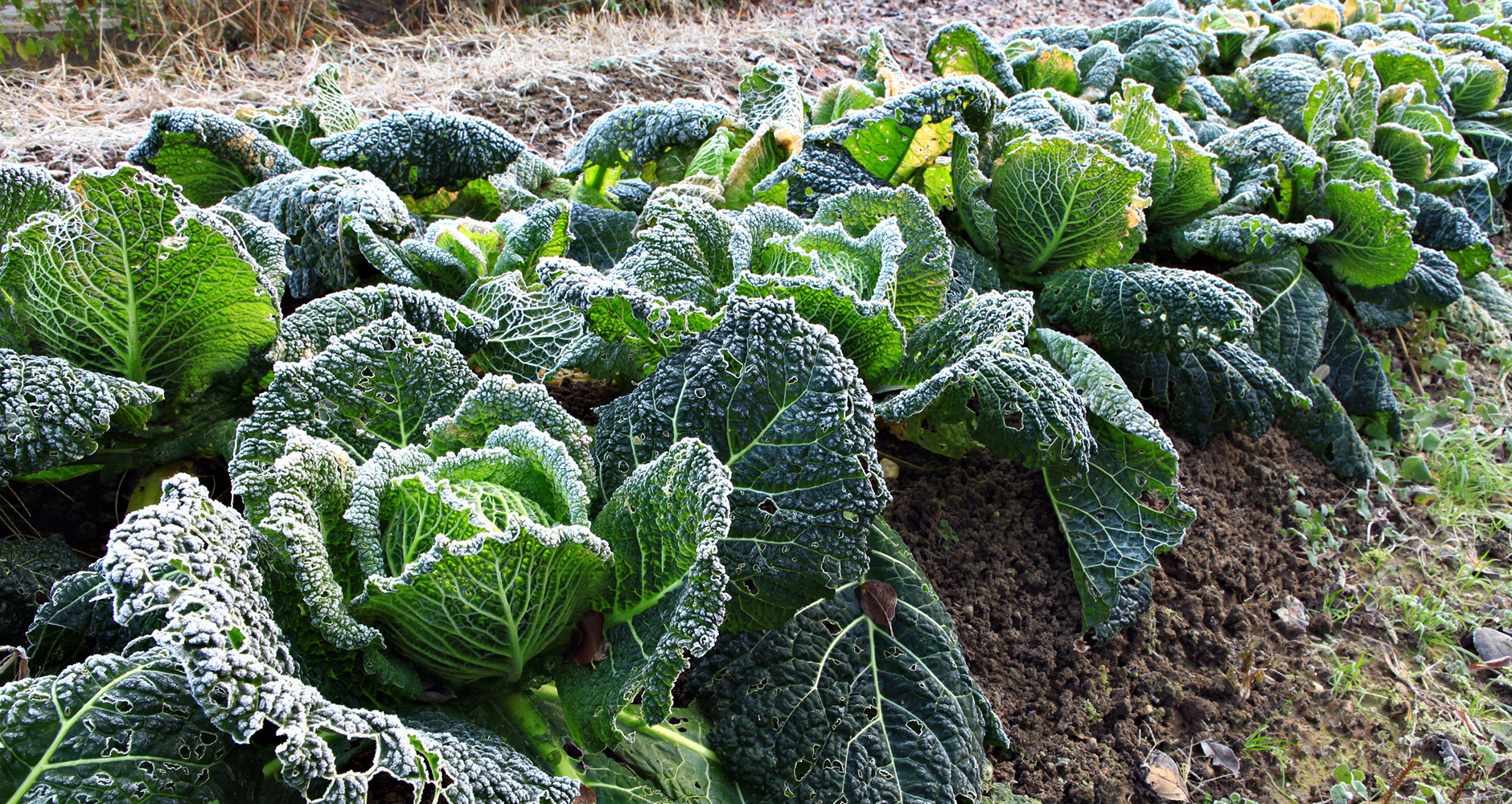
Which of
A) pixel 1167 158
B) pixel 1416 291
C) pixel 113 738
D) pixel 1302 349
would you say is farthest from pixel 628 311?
pixel 1416 291

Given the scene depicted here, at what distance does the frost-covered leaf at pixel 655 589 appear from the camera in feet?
4.16

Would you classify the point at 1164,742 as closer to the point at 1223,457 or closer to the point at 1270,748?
the point at 1270,748

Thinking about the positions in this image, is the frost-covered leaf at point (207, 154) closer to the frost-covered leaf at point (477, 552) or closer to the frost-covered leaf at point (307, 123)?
the frost-covered leaf at point (307, 123)

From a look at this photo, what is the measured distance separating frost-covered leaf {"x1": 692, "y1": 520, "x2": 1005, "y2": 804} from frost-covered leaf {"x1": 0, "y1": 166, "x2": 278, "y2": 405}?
112cm

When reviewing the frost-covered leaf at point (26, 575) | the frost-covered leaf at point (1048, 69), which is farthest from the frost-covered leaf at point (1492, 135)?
the frost-covered leaf at point (26, 575)

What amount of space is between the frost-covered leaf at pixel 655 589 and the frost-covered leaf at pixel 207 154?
5.11 feet

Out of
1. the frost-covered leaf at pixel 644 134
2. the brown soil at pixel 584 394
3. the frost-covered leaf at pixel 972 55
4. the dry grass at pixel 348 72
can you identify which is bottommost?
the brown soil at pixel 584 394

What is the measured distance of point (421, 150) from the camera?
2.46 metres

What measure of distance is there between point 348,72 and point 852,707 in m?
4.31

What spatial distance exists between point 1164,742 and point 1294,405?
1.29 m

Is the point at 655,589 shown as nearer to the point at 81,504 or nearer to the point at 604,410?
the point at 604,410

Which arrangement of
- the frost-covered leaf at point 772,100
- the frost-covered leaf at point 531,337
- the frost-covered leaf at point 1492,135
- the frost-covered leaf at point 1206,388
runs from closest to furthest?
the frost-covered leaf at point 531,337 → the frost-covered leaf at point 1206,388 → the frost-covered leaf at point 772,100 → the frost-covered leaf at point 1492,135

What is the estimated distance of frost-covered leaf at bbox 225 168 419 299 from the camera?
2.05 m

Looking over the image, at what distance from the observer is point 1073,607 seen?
222 centimetres
